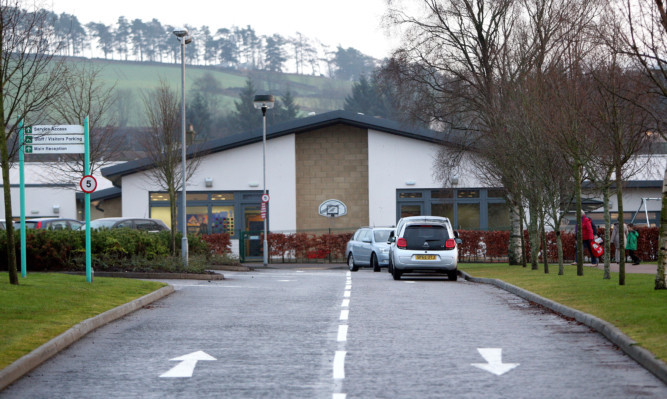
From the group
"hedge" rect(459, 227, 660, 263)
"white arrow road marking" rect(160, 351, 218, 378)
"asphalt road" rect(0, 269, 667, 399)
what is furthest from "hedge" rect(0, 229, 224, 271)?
"white arrow road marking" rect(160, 351, 218, 378)

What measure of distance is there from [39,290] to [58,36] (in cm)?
580

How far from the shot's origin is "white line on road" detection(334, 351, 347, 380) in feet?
29.2

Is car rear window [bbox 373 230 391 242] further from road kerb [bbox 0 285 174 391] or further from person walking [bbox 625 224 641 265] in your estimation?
road kerb [bbox 0 285 174 391]

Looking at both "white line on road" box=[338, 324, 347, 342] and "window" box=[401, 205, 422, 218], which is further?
"window" box=[401, 205, 422, 218]

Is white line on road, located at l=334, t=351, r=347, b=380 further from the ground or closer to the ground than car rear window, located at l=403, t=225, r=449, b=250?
closer to the ground

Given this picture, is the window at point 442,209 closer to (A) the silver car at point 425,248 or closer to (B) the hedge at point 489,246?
(B) the hedge at point 489,246

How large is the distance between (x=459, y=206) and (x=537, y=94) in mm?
22017

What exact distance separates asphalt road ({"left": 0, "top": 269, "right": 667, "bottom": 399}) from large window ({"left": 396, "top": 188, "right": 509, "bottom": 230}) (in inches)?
1111

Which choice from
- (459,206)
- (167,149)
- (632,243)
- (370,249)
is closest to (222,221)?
(167,149)

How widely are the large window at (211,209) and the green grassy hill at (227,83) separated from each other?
8122cm

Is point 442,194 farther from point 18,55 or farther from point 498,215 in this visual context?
point 18,55

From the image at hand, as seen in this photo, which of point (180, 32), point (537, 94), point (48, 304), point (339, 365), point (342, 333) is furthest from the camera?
point (180, 32)

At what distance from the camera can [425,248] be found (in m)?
25.3

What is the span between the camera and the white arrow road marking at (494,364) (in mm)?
9203
